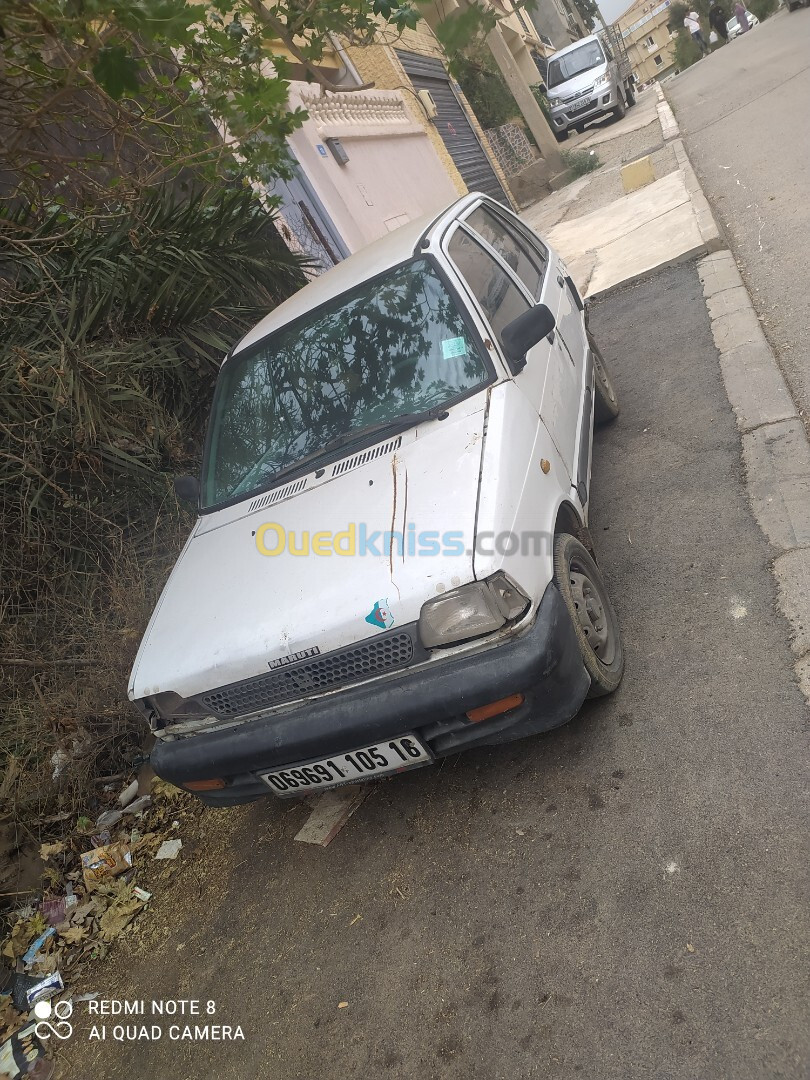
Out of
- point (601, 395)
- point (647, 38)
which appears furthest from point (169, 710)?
point (647, 38)

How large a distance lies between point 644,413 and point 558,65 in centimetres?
2044

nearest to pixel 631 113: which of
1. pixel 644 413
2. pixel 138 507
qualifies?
pixel 644 413

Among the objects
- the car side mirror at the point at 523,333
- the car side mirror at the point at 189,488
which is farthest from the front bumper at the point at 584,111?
the car side mirror at the point at 189,488

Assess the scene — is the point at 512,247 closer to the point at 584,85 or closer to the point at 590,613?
the point at 590,613

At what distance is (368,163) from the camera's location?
10.5 metres

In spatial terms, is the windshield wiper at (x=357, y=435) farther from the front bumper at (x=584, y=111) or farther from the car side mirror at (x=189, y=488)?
the front bumper at (x=584, y=111)

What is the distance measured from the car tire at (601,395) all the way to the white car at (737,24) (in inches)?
1282

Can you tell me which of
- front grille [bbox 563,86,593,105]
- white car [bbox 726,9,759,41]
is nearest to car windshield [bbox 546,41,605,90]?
front grille [bbox 563,86,593,105]

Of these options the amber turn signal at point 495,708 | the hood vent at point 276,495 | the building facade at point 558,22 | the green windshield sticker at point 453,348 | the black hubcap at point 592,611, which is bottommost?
the black hubcap at point 592,611

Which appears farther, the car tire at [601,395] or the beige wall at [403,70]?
the beige wall at [403,70]

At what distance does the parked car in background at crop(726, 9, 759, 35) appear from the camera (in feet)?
103

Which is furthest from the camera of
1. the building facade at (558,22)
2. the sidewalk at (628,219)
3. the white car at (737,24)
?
the building facade at (558,22)

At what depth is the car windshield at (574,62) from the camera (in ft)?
68.1

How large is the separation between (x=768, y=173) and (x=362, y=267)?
678 cm
